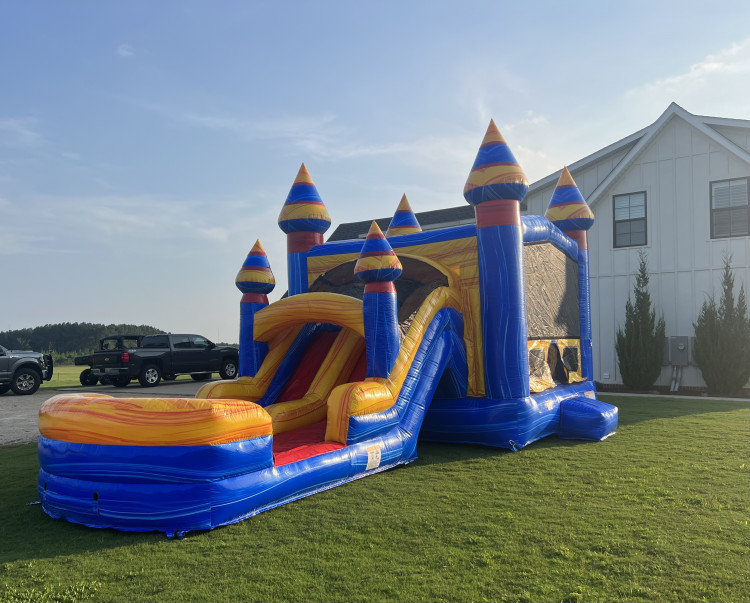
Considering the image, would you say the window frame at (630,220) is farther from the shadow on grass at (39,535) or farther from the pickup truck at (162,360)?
the shadow on grass at (39,535)

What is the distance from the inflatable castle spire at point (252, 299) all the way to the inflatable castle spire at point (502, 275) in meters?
2.67

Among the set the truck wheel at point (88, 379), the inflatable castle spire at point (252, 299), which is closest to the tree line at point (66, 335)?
the truck wheel at point (88, 379)

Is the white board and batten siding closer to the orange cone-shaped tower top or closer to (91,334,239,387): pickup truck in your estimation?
the orange cone-shaped tower top

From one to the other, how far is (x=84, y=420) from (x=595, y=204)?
1416cm

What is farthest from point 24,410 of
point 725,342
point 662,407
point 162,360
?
point 725,342

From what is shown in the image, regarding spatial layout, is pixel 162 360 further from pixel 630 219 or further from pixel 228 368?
pixel 630 219

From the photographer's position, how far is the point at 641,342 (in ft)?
47.7

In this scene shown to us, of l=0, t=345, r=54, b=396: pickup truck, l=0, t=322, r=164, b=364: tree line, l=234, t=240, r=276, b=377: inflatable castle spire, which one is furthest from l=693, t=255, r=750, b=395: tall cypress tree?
l=0, t=322, r=164, b=364: tree line

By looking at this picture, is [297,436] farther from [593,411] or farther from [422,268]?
[593,411]

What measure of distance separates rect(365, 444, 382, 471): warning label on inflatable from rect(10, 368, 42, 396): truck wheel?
13.0 m

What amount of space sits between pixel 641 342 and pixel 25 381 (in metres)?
15.1

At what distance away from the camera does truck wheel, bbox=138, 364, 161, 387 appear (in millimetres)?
16688

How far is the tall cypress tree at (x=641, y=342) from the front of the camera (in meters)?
14.5

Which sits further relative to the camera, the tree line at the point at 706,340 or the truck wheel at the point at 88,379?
the truck wheel at the point at 88,379
